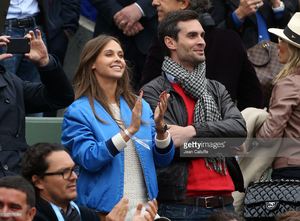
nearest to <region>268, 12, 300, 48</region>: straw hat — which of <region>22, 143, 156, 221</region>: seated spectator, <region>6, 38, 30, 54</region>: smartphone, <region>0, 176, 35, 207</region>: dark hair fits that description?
<region>6, 38, 30, 54</region>: smartphone

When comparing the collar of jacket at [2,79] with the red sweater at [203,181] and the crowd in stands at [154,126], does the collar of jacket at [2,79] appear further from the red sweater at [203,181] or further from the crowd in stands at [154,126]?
the red sweater at [203,181]

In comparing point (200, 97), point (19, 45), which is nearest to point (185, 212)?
point (200, 97)

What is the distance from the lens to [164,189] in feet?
30.1

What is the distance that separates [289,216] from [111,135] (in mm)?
1359

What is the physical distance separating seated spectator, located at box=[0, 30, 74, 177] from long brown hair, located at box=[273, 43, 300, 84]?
1.84 meters

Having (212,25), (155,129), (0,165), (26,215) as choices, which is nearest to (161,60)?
(212,25)

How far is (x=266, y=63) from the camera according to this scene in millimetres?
10789

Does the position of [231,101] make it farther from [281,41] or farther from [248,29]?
[248,29]

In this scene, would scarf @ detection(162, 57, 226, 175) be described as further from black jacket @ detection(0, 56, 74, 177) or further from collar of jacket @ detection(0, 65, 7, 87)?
collar of jacket @ detection(0, 65, 7, 87)

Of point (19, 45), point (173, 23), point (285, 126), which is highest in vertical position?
point (19, 45)

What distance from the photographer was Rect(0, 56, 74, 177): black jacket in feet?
28.4

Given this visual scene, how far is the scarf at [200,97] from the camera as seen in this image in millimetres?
9250

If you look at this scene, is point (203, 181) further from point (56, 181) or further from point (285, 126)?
point (56, 181)

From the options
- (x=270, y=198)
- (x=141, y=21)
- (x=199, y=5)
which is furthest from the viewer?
(x=141, y=21)
